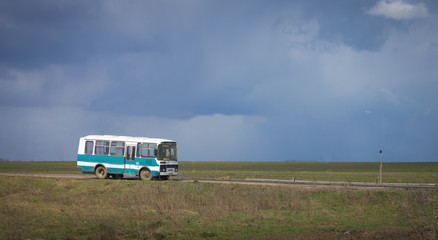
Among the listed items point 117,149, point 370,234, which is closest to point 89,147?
point 117,149

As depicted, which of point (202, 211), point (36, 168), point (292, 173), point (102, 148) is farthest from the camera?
point (36, 168)

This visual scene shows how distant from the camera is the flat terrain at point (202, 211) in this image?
1812 cm

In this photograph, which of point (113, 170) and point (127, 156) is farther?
point (113, 170)

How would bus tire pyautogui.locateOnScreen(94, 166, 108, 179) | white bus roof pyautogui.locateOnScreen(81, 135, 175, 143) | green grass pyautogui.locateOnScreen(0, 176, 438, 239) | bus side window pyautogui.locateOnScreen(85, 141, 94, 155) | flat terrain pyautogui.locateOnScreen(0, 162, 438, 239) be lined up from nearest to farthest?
flat terrain pyautogui.locateOnScreen(0, 162, 438, 239)
green grass pyautogui.locateOnScreen(0, 176, 438, 239)
white bus roof pyautogui.locateOnScreen(81, 135, 175, 143)
bus tire pyautogui.locateOnScreen(94, 166, 108, 179)
bus side window pyautogui.locateOnScreen(85, 141, 94, 155)

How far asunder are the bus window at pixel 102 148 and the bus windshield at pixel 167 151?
5465 millimetres

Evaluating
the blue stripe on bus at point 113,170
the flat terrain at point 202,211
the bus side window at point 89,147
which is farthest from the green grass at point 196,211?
the bus side window at point 89,147

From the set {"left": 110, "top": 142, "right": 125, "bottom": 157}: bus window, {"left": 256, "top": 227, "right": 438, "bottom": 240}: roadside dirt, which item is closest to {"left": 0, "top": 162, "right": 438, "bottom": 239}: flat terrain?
{"left": 256, "top": 227, "right": 438, "bottom": 240}: roadside dirt

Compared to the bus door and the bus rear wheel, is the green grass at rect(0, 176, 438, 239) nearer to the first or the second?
the bus rear wheel

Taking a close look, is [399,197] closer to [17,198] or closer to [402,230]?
[402,230]

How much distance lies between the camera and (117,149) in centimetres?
3972

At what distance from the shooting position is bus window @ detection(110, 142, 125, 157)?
39531 millimetres

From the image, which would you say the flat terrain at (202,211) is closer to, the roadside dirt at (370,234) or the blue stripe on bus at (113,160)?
the roadside dirt at (370,234)

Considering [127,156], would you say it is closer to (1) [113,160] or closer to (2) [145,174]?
(1) [113,160]

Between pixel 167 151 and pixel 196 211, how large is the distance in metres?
14.5
